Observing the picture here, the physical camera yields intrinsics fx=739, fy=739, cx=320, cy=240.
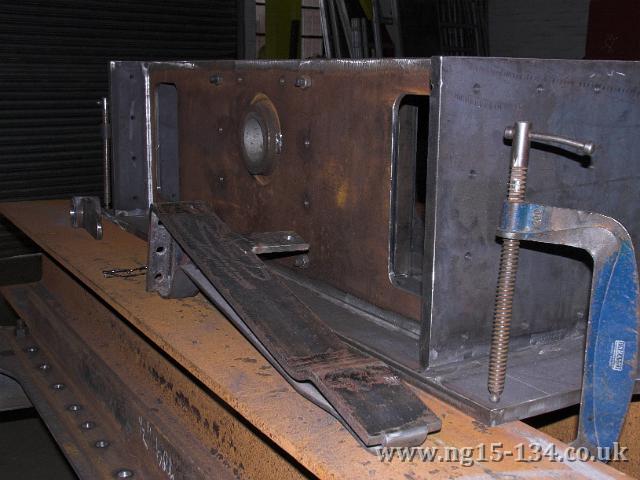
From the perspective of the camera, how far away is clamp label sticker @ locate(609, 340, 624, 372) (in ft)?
3.42

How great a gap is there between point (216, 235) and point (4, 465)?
1912 mm

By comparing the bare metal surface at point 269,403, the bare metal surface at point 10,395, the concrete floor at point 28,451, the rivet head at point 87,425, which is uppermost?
the bare metal surface at point 269,403

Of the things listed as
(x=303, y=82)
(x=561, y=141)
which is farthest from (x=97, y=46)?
(x=561, y=141)

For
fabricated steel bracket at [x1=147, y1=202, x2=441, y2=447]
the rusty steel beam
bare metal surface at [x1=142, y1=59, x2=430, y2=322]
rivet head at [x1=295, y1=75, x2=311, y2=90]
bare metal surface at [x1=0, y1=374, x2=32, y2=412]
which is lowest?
bare metal surface at [x1=0, y1=374, x2=32, y2=412]

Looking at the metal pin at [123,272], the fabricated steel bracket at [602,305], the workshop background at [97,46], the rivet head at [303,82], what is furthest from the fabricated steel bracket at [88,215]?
the workshop background at [97,46]

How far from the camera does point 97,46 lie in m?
4.22

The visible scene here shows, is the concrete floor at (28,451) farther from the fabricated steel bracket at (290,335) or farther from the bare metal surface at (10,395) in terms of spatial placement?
the fabricated steel bracket at (290,335)

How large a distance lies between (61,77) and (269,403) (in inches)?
138

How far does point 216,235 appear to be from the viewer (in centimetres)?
156

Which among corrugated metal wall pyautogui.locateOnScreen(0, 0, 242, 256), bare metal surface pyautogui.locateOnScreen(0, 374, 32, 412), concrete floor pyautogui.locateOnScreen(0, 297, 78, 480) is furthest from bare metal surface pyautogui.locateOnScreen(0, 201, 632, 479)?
corrugated metal wall pyautogui.locateOnScreen(0, 0, 242, 256)

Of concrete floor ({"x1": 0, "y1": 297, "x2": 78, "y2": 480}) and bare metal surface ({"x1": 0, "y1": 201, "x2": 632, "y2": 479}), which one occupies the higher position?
bare metal surface ({"x1": 0, "y1": 201, "x2": 632, "y2": 479})

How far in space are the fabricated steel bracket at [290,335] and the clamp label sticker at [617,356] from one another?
10.5 inches

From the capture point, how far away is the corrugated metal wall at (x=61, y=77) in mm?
4008

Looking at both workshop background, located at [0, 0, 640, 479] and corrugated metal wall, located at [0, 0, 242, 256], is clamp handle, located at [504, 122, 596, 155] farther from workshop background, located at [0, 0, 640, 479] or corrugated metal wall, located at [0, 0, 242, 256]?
corrugated metal wall, located at [0, 0, 242, 256]
